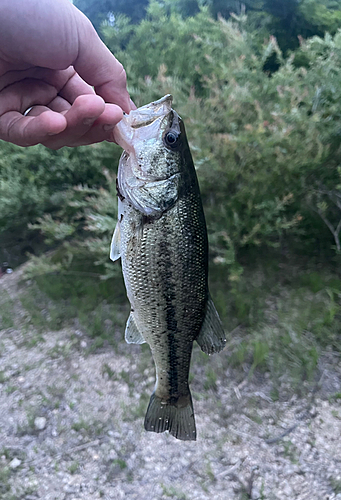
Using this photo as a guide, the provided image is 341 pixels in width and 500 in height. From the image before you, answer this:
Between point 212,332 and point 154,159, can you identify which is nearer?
point 154,159

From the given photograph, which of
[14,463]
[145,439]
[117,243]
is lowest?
[145,439]

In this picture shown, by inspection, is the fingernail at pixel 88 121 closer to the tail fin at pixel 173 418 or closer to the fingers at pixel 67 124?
the fingers at pixel 67 124

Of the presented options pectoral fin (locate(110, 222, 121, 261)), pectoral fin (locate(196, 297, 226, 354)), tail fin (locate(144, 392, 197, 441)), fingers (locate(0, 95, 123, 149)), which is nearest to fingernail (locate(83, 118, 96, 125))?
fingers (locate(0, 95, 123, 149))

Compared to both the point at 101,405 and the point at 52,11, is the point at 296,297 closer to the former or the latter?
the point at 101,405

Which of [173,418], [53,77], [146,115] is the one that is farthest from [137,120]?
[173,418]

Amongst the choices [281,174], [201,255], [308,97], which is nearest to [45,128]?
[201,255]

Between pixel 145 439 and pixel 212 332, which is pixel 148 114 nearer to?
pixel 212 332

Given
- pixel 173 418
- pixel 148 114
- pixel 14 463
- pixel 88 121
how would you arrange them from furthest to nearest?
pixel 14 463 < pixel 173 418 < pixel 148 114 < pixel 88 121
